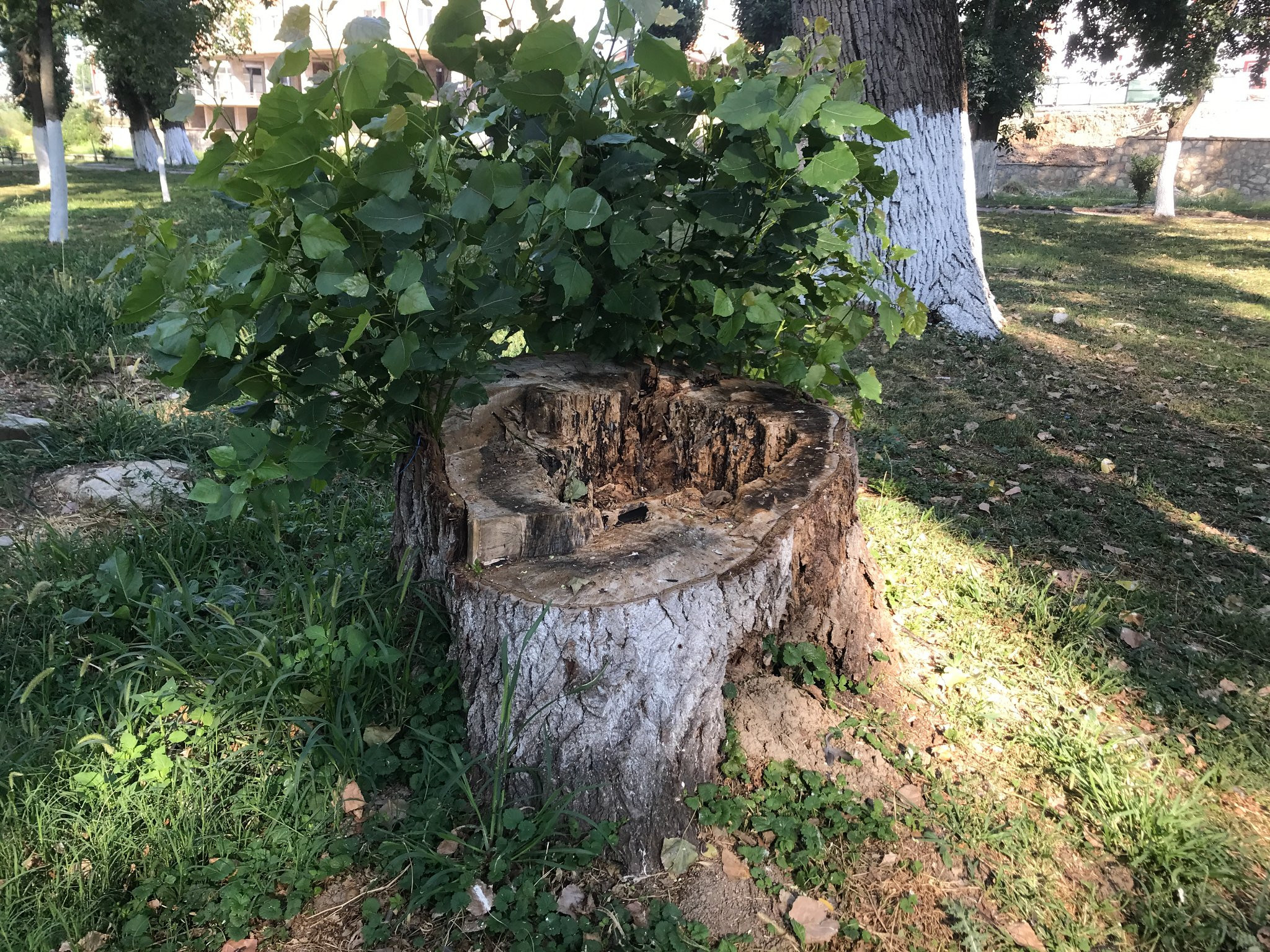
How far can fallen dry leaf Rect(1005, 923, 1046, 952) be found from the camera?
5.34ft

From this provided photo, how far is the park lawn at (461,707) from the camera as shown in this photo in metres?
1.67

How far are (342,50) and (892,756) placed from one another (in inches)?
78.3

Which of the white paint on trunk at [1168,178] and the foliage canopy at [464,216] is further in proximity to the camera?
the white paint on trunk at [1168,178]

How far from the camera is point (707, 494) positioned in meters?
2.31

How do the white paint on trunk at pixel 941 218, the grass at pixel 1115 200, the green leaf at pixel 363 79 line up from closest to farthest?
the green leaf at pixel 363 79, the white paint on trunk at pixel 941 218, the grass at pixel 1115 200

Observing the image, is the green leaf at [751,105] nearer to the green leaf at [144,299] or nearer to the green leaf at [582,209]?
the green leaf at [582,209]

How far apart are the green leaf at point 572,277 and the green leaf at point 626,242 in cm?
9

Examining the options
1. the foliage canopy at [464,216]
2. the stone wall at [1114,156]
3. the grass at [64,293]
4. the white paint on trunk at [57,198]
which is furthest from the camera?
the stone wall at [1114,156]

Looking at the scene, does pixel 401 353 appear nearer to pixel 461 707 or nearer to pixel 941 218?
pixel 461 707

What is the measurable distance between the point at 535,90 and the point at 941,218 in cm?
435

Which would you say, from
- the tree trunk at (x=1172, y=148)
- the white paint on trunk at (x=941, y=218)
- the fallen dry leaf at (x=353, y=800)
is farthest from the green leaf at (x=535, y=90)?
the tree trunk at (x=1172, y=148)

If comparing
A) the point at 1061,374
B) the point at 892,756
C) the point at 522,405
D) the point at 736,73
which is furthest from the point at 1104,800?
the point at 1061,374

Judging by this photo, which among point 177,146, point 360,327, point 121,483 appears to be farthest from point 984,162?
point 177,146

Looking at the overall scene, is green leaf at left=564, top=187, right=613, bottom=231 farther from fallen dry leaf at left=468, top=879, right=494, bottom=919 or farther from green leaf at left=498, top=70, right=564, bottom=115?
fallen dry leaf at left=468, top=879, right=494, bottom=919
